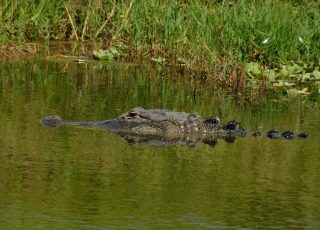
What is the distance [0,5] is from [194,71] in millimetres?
3157

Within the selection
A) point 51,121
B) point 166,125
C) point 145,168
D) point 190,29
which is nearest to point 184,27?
point 190,29

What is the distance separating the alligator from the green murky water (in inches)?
7.0

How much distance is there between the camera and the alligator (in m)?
11.4

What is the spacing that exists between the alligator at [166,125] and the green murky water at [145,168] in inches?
7.0

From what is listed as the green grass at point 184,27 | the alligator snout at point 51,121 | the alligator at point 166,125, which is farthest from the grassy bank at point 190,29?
the alligator snout at point 51,121

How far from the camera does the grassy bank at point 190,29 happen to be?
603 inches

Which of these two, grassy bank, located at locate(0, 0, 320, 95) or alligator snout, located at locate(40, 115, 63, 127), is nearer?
alligator snout, located at locate(40, 115, 63, 127)

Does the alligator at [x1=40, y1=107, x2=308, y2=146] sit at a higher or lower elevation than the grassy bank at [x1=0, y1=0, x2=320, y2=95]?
lower

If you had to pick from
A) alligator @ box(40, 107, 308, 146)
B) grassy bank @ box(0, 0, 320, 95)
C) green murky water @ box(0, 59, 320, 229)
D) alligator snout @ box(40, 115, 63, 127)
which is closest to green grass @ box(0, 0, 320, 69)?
grassy bank @ box(0, 0, 320, 95)

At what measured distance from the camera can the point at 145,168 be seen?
31.6ft

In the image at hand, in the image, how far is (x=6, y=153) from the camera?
32.8 feet

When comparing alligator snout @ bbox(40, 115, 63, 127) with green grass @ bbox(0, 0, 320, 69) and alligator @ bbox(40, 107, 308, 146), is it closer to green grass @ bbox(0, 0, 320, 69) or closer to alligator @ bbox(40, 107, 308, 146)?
alligator @ bbox(40, 107, 308, 146)

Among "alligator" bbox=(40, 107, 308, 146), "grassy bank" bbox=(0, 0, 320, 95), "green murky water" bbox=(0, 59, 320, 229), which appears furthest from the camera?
"grassy bank" bbox=(0, 0, 320, 95)

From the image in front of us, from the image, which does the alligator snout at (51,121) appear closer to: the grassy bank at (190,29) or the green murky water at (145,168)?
the green murky water at (145,168)
